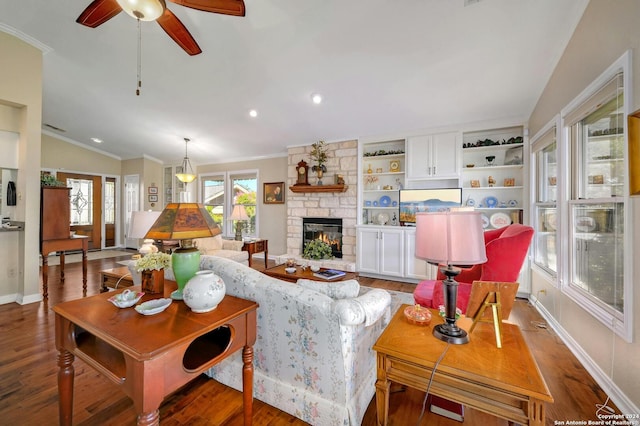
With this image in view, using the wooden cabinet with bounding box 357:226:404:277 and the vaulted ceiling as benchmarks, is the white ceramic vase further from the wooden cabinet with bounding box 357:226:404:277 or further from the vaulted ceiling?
the wooden cabinet with bounding box 357:226:404:277

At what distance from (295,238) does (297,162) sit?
5.25 feet

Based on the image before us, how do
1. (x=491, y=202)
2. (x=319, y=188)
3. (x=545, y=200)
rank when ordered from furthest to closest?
(x=319, y=188) → (x=491, y=202) → (x=545, y=200)

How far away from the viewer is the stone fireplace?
15.8 feet

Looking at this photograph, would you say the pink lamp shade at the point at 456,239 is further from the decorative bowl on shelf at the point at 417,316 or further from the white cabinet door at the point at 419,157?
the white cabinet door at the point at 419,157

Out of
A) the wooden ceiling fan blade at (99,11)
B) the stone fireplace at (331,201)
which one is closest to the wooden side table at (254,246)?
the stone fireplace at (331,201)

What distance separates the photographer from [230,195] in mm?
6664

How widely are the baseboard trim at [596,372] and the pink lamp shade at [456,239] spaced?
1.46 m

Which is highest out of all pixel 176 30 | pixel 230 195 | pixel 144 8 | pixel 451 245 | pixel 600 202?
pixel 176 30

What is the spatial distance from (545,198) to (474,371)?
322 cm

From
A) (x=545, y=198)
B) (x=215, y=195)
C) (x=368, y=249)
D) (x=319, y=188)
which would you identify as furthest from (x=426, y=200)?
(x=215, y=195)

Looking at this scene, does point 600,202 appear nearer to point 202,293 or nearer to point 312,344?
point 312,344

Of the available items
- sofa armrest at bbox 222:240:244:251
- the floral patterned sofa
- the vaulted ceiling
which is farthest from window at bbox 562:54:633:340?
sofa armrest at bbox 222:240:244:251

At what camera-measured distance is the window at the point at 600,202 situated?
1700 millimetres

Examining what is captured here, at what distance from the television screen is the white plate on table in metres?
3.75
